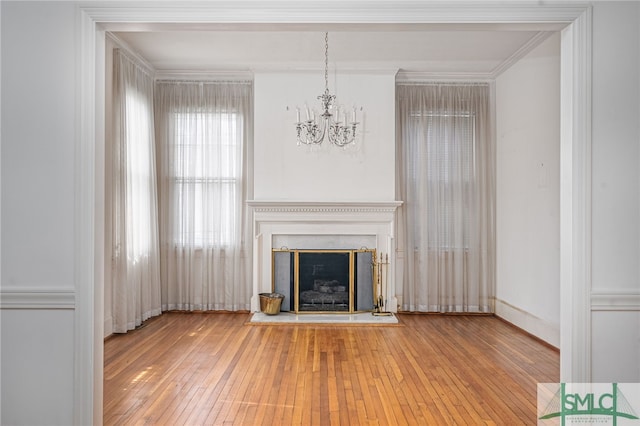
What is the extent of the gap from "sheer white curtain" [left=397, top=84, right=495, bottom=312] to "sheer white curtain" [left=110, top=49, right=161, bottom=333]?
9.68ft

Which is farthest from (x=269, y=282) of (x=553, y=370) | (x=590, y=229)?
(x=590, y=229)

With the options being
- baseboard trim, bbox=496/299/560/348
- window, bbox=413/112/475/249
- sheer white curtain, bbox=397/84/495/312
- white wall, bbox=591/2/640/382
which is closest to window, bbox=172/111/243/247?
sheer white curtain, bbox=397/84/495/312

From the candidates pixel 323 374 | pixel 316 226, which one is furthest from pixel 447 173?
pixel 323 374

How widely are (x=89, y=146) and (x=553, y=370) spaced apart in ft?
11.9

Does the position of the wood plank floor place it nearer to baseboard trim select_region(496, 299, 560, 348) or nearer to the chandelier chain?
baseboard trim select_region(496, 299, 560, 348)

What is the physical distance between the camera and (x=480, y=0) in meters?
2.17

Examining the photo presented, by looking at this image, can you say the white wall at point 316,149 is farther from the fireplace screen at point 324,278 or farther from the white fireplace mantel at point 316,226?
the fireplace screen at point 324,278

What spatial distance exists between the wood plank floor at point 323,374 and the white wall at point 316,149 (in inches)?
63.5

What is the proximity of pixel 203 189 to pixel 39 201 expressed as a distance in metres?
3.38

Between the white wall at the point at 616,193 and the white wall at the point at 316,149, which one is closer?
the white wall at the point at 616,193

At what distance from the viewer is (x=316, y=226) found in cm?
533

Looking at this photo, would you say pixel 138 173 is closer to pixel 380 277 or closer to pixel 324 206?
pixel 324 206

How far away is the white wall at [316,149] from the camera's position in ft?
17.5

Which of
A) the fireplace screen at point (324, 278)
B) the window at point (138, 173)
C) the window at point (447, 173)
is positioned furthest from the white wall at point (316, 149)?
the window at point (138, 173)
